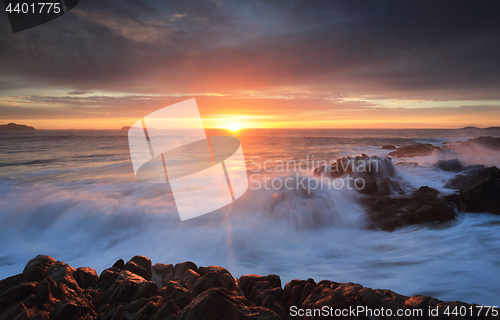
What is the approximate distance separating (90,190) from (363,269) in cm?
1182

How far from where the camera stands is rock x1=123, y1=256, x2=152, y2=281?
420cm

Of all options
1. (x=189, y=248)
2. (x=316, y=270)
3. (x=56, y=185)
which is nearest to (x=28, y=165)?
(x=56, y=185)

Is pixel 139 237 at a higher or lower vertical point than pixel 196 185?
lower

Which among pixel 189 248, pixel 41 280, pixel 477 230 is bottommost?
pixel 189 248

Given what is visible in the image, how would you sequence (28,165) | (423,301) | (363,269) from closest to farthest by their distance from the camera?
(423,301) < (363,269) < (28,165)

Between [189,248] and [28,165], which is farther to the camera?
[28,165]

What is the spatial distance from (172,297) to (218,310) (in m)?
0.90

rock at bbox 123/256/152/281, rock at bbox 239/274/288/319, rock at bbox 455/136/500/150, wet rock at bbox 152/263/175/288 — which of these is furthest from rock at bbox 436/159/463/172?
rock at bbox 123/256/152/281

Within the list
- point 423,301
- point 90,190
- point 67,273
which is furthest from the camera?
point 90,190

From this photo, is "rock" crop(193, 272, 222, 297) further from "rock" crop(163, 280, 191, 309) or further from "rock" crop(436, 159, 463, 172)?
"rock" crop(436, 159, 463, 172)

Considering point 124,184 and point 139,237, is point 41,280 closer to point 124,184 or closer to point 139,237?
point 139,237

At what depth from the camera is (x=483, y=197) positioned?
7.50 m

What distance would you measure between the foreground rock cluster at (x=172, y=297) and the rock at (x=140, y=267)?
0.18 feet

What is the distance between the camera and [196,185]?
12492 millimetres
